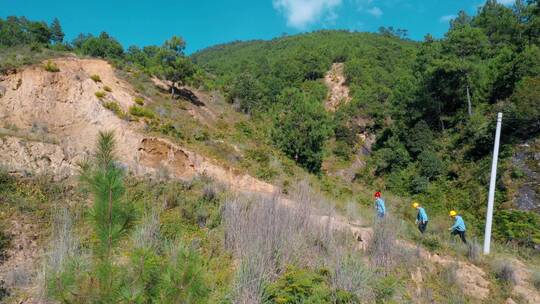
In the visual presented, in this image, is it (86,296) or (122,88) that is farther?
(122,88)

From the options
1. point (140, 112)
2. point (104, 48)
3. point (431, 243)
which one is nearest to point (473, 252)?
point (431, 243)

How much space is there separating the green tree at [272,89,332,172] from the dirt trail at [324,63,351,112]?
22.7 m

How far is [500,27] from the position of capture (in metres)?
42.3

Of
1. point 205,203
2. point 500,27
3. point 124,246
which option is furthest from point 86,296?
point 500,27

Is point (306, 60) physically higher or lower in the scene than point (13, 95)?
higher

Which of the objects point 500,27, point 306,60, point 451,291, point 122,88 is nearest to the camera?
point 451,291

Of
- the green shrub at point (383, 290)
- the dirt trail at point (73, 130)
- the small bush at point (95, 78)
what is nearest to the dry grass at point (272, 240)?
the green shrub at point (383, 290)

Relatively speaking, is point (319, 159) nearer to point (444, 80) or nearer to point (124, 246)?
point (444, 80)

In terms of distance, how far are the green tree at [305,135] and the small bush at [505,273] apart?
16.4 meters

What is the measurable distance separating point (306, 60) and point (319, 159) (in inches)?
1396

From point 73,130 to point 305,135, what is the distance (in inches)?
585

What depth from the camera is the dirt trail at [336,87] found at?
165 feet

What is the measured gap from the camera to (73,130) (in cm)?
1580

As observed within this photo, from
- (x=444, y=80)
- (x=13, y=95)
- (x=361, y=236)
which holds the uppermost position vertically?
(x=444, y=80)
